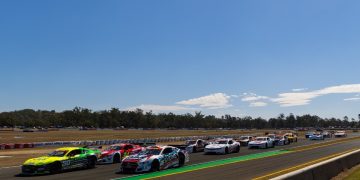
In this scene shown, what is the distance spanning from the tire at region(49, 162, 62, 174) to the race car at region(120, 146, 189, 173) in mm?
3115

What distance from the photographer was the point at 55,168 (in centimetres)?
2195

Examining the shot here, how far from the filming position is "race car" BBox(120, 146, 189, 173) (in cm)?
2183

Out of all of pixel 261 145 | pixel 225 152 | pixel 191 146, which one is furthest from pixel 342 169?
pixel 261 145

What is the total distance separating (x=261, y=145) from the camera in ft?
149

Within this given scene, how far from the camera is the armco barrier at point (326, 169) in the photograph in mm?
12070

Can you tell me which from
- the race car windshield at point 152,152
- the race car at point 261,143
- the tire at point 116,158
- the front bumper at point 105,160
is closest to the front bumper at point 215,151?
the race car at point 261,143

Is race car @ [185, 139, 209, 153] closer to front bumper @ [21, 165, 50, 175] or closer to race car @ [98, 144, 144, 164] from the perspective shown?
race car @ [98, 144, 144, 164]

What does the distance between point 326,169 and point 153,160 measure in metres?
9.09

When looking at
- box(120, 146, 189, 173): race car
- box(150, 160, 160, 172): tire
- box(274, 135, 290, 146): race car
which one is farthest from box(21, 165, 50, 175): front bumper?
box(274, 135, 290, 146): race car

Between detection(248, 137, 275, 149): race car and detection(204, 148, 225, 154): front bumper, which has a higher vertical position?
detection(248, 137, 275, 149): race car

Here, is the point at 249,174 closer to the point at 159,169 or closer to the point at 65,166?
the point at 159,169

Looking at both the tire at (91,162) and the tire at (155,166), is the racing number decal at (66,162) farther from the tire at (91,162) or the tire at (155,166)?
the tire at (155,166)

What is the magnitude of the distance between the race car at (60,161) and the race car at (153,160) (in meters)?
2.92

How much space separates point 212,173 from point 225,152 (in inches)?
609
